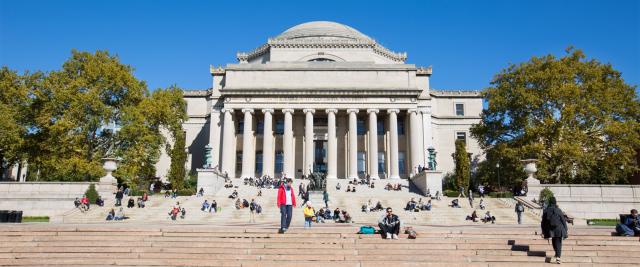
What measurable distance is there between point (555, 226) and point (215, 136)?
4229 cm

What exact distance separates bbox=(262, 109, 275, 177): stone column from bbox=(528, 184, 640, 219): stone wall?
24.7 metres

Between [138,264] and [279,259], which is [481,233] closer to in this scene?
[279,259]

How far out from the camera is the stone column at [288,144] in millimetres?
46219

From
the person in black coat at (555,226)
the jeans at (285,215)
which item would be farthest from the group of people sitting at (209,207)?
the person in black coat at (555,226)

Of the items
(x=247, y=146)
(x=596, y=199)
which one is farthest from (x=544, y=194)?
(x=247, y=146)

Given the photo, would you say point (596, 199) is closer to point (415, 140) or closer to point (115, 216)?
point (415, 140)

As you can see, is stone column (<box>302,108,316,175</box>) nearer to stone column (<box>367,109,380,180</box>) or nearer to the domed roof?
stone column (<box>367,109,380,180</box>)

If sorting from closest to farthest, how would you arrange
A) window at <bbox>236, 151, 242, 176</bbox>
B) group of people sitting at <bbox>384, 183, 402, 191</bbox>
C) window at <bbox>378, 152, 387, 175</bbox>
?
group of people sitting at <bbox>384, 183, 402, 191</bbox>, window at <bbox>378, 152, 387, 175</bbox>, window at <bbox>236, 151, 242, 176</bbox>

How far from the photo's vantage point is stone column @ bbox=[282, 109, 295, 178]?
4622 cm

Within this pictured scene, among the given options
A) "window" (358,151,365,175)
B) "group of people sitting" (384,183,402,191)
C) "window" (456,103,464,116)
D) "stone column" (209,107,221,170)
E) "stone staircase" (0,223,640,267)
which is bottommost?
"stone staircase" (0,223,640,267)

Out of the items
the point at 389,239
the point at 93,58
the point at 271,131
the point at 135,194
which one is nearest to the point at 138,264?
the point at 389,239

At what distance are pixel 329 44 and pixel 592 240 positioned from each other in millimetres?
46543

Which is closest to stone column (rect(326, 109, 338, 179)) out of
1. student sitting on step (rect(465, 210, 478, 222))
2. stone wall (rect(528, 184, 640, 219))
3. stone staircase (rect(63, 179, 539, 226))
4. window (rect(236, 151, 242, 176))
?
stone staircase (rect(63, 179, 539, 226))

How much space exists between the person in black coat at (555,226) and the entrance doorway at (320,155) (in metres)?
38.8
